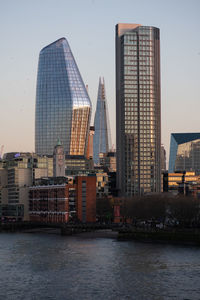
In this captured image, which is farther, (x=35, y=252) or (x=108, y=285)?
(x=35, y=252)

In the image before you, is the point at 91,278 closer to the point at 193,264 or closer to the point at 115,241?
the point at 193,264

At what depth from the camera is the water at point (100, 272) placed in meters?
92.8

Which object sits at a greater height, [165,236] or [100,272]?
[165,236]

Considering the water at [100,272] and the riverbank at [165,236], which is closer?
the water at [100,272]

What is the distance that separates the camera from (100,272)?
110 m

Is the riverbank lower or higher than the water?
higher

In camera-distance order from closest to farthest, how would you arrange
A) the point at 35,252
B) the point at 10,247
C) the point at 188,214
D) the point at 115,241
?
the point at 35,252 < the point at 10,247 < the point at 115,241 < the point at 188,214

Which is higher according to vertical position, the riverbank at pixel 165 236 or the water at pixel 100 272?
the riverbank at pixel 165 236

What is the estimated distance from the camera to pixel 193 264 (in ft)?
385

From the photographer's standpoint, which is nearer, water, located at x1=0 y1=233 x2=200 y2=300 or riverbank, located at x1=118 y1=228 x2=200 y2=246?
water, located at x1=0 y1=233 x2=200 y2=300

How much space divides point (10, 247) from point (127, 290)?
66501mm

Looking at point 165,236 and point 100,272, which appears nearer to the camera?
point 100,272

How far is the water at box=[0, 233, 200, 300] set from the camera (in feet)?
304

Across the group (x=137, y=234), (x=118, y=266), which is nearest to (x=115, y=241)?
(x=137, y=234)
